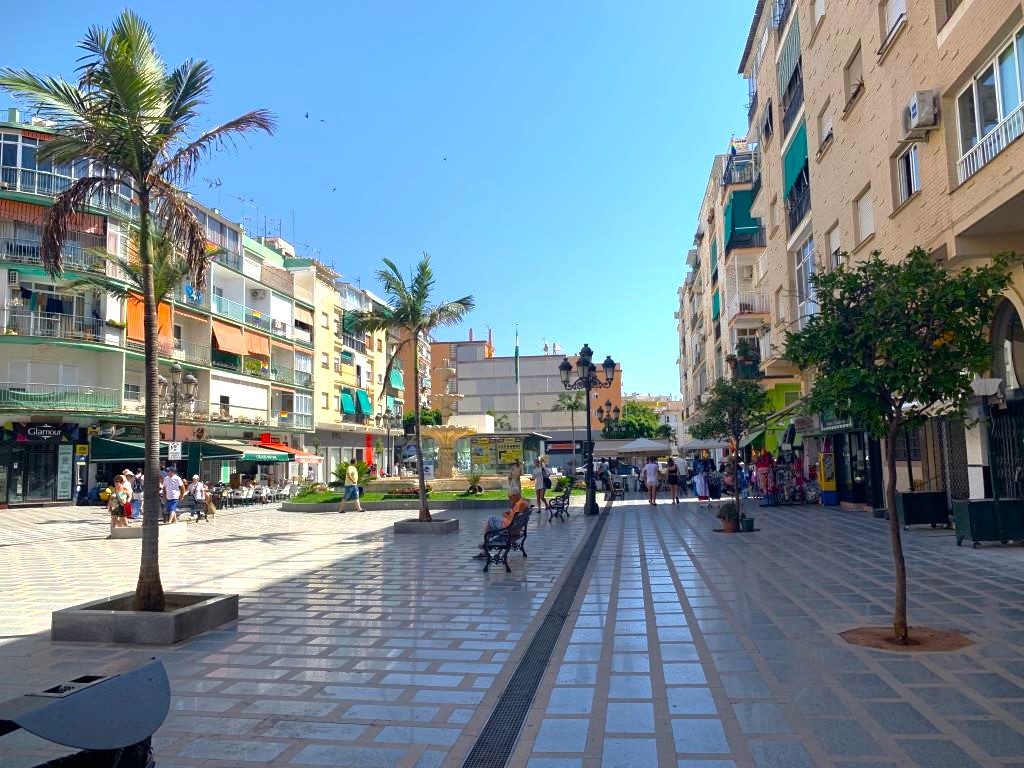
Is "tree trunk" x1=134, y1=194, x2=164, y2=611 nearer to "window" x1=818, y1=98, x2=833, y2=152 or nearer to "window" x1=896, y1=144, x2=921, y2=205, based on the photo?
"window" x1=896, y1=144, x2=921, y2=205

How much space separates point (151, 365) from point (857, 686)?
6.98m

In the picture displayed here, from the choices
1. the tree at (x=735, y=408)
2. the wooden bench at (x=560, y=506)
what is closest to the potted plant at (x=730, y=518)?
the wooden bench at (x=560, y=506)

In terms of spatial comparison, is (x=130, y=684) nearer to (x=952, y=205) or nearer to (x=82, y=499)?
(x=952, y=205)

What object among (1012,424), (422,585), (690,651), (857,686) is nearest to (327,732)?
(690,651)

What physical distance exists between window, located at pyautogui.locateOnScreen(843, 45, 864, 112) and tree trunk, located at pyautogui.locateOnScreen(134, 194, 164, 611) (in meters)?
14.9

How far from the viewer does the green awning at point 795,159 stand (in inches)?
868

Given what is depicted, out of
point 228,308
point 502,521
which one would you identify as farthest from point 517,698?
point 228,308

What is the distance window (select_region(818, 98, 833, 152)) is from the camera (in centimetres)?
1902

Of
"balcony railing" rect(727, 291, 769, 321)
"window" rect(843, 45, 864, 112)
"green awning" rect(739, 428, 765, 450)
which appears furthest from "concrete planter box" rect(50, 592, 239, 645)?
"balcony railing" rect(727, 291, 769, 321)

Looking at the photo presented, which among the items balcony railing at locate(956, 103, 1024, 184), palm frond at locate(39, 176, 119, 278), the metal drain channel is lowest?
the metal drain channel

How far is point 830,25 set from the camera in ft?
60.5

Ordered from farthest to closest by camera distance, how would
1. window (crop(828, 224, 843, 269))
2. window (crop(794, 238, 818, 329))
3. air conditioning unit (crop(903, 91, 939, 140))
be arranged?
1. window (crop(794, 238, 818, 329))
2. window (crop(828, 224, 843, 269))
3. air conditioning unit (crop(903, 91, 939, 140))

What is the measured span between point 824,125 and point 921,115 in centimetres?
859

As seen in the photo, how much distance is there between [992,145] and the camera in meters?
10.4
